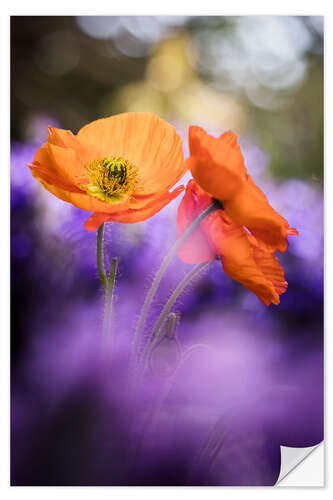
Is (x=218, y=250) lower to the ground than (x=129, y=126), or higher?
lower

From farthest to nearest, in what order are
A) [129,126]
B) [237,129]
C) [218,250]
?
[237,129] → [129,126] → [218,250]

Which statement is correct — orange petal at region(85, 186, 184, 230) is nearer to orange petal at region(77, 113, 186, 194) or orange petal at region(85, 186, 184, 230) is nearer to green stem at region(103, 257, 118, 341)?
orange petal at region(77, 113, 186, 194)

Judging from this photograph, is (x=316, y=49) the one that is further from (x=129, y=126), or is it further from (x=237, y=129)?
(x=129, y=126)

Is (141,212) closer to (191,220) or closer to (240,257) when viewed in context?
(191,220)

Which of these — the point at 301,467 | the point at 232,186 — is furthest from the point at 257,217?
the point at 301,467
